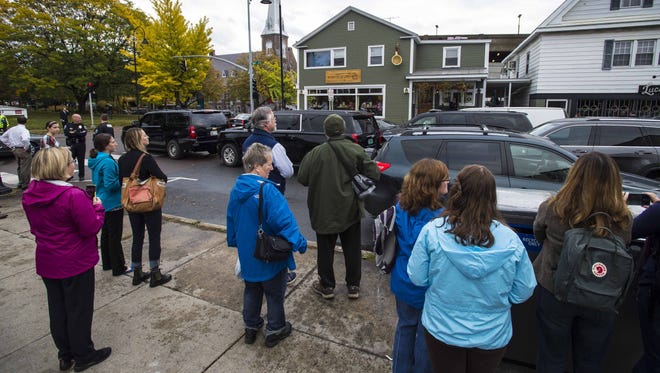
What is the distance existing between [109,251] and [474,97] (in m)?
23.1

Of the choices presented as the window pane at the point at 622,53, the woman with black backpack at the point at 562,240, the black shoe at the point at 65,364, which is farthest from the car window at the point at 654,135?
the window pane at the point at 622,53

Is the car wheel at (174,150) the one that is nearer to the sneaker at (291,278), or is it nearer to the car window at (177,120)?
the car window at (177,120)

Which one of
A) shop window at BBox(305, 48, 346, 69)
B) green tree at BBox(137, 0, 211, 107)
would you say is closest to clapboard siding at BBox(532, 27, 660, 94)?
shop window at BBox(305, 48, 346, 69)

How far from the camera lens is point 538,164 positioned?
14.9 ft

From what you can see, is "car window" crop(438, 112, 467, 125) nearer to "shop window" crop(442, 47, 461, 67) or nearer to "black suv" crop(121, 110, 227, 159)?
"black suv" crop(121, 110, 227, 159)

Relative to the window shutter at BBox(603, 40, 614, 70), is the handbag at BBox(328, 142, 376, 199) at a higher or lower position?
lower

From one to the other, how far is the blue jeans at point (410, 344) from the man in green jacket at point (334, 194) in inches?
53.1

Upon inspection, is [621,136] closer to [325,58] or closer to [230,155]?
[230,155]

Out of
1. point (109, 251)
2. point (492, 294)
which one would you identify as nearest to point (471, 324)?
point (492, 294)

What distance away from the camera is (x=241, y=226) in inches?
115

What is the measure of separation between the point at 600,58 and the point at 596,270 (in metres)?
21.6

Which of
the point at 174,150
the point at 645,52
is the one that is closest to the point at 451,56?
the point at 645,52

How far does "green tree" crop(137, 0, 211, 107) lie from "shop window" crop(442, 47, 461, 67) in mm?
20191

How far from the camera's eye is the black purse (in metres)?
2.79
